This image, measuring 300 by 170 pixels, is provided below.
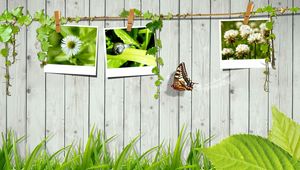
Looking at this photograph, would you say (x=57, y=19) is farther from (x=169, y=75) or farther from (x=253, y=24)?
(x=253, y=24)

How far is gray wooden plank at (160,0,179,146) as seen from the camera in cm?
214

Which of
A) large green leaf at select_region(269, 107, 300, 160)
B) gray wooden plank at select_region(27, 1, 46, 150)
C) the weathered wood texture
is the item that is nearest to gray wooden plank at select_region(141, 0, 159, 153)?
the weathered wood texture

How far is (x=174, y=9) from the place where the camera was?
2.15 m

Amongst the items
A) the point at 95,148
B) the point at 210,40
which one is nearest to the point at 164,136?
the point at 95,148

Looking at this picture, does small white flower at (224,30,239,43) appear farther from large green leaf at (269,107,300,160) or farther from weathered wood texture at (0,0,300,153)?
large green leaf at (269,107,300,160)

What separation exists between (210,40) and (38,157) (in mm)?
933

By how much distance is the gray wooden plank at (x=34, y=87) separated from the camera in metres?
2.16

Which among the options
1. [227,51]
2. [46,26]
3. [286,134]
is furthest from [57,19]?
[286,134]

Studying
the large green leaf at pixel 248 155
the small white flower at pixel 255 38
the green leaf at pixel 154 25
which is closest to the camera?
the large green leaf at pixel 248 155

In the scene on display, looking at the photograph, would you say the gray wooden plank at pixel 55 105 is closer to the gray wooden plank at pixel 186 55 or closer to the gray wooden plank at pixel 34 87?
the gray wooden plank at pixel 34 87

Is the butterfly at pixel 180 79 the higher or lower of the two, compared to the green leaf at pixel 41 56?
lower

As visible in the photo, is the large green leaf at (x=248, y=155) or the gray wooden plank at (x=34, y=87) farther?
the gray wooden plank at (x=34, y=87)

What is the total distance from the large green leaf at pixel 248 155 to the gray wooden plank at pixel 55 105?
2078mm

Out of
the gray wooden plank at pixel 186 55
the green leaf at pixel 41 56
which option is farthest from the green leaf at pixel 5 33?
the gray wooden plank at pixel 186 55
